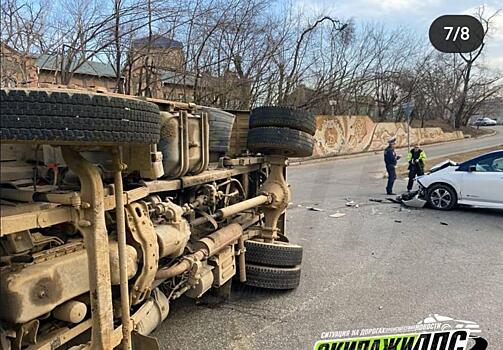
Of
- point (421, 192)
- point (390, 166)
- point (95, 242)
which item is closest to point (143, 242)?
point (95, 242)

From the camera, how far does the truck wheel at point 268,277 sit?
439cm

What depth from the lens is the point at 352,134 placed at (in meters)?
27.1

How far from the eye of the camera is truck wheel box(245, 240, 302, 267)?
4.44m

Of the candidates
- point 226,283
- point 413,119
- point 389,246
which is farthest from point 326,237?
point 413,119

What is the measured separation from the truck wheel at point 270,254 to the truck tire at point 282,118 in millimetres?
1233

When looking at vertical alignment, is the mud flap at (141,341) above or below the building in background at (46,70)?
below

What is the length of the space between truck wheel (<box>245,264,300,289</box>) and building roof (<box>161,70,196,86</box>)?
11.1 m

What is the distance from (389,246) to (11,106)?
19.6ft

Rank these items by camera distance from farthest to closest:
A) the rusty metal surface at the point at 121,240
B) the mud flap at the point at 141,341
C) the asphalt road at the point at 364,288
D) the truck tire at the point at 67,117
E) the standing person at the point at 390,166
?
1. the standing person at the point at 390,166
2. the asphalt road at the point at 364,288
3. the mud flap at the point at 141,341
4. the rusty metal surface at the point at 121,240
5. the truck tire at the point at 67,117

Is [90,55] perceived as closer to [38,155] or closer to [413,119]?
[38,155]

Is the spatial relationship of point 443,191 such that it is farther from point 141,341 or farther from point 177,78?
point 177,78

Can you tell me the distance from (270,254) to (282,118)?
1382mm

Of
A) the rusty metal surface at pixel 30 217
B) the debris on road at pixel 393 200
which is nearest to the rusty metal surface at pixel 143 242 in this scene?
the rusty metal surface at pixel 30 217

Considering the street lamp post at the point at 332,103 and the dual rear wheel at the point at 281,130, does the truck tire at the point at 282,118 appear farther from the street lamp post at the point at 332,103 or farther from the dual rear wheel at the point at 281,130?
the street lamp post at the point at 332,103
